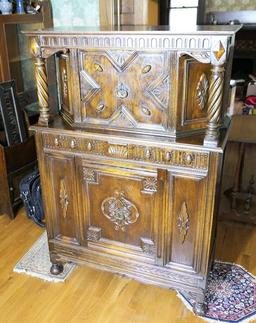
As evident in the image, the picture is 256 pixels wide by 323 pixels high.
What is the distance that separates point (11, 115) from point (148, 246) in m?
1.33

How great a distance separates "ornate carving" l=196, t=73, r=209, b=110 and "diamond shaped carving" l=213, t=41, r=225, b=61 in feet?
0.60

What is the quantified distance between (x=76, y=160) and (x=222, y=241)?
1.21m

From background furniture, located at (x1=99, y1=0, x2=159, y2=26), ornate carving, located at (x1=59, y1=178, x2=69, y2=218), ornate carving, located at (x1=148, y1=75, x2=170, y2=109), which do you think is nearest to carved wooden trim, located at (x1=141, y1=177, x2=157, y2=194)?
ornate carving, located at (x1=148, y1=75, x2=170, y2=109)

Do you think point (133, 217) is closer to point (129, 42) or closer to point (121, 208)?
point (121, 208)

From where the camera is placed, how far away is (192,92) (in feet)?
4.65

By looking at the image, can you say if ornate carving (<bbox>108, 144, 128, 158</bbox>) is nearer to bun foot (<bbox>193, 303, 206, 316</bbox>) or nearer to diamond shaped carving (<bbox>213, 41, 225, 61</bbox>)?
diamond shaped carving (<bbox>213, 41, 225, 61</bbox>)

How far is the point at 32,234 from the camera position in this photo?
7.70ft

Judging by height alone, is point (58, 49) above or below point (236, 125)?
above

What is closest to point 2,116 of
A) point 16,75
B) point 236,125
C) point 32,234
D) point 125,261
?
point 16,75

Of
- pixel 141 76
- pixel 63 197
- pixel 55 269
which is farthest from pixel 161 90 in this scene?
pixel 55 269

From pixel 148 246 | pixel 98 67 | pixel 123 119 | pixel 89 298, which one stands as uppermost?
pixel 98 67

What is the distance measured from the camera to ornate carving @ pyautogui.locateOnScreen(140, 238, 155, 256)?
1.67 meters

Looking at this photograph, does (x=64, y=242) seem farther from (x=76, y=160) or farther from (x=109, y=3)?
(x=109, y=3)

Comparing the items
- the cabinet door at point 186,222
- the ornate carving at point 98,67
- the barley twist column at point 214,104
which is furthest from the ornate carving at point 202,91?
the ornate carving at point 98,67
